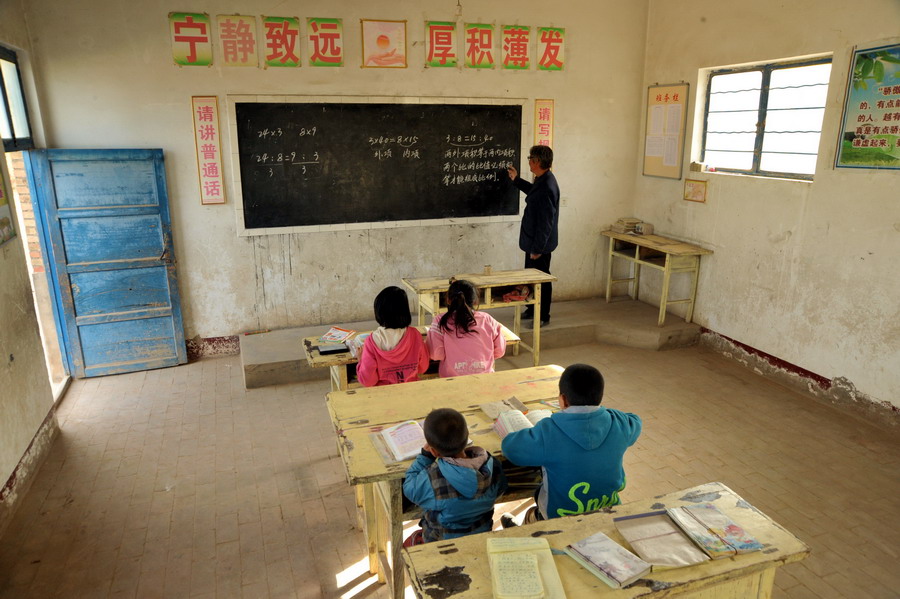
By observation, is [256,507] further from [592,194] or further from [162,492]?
[592,194]

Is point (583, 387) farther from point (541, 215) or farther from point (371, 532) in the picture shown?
point (541, 215)

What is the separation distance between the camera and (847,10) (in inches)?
165

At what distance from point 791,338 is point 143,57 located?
5.81 metres

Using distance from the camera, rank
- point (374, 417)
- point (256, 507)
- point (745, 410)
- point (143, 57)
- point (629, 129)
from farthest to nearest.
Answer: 1. point (629, 129)
2. point (143, 57)
3. point (745, 410)
4. point (256, 507)
5. point (374, 417)

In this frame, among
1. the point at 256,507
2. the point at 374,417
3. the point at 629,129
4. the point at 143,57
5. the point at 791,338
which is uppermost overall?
the point at 143,57

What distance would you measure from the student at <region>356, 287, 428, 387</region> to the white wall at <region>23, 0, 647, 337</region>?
2.66 meters

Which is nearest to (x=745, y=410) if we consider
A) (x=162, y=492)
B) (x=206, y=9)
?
(x=162, y=492)

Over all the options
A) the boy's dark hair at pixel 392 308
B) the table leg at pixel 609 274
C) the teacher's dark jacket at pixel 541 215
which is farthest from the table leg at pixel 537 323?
the boy's dark hair at pixel 392 308

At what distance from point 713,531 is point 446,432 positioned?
901 millimetres

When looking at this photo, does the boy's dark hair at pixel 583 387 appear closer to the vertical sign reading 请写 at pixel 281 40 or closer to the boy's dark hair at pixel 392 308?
the boy's dark hair at pixel 392 308

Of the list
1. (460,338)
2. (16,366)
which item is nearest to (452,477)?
(460,338)

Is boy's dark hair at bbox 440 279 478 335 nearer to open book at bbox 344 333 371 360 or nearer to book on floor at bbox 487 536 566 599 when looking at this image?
open book at bbox 344 333 371 360

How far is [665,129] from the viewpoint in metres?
6.10

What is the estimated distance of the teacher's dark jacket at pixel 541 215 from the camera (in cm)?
539
